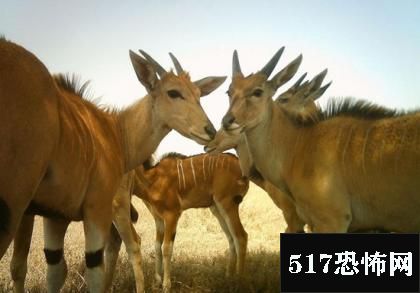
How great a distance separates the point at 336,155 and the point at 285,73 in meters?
1.48

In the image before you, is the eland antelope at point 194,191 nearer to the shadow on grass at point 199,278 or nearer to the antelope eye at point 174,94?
the shadow on grass at point 199,278

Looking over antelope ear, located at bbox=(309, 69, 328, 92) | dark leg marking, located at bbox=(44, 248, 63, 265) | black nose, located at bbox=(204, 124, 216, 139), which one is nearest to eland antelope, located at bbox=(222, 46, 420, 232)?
black nose, located at bbox=(204, 124, 216, 139)

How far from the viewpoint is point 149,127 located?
6340 mm

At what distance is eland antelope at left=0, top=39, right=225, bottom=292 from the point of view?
139 inches

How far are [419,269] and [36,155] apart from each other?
3.37 m

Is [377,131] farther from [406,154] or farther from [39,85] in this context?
[39,85]

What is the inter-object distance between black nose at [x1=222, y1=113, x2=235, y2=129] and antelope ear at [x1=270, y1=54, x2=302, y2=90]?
903mm

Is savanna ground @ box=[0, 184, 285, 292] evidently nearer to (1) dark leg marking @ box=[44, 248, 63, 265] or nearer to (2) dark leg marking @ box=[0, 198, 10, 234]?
(1) dark leg marking @ box=[44, 248, 63, 265]

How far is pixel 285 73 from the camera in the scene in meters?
6.95

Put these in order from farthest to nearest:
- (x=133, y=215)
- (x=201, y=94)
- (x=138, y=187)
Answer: (x=138, y=187) < (x=133, y=215) < (x=201, y=94)

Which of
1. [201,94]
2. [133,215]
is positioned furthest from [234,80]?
[133,215]

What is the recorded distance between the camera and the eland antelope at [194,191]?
10.3m

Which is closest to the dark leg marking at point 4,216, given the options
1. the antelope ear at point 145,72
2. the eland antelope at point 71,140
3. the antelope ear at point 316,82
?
the eland antelope at point 71,140

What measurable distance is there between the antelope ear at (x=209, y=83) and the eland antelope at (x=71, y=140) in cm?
1
